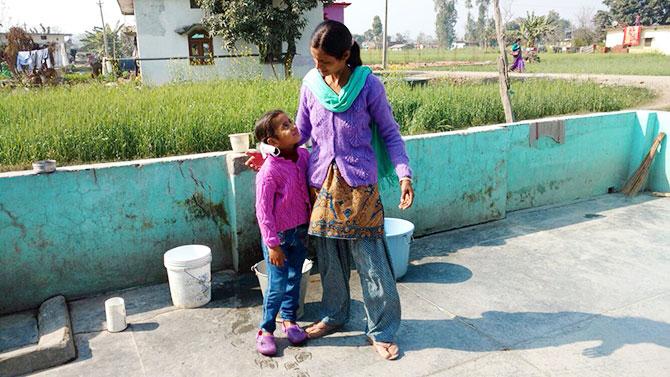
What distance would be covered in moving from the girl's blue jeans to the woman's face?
2.70ft

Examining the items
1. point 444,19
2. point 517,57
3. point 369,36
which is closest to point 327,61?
point 517,57

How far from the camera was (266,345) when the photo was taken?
2.70m

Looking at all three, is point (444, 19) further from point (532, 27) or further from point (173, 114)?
point (173, 114)

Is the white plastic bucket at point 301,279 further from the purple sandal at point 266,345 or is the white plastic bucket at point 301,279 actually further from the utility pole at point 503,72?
the utility pole at point 503,72

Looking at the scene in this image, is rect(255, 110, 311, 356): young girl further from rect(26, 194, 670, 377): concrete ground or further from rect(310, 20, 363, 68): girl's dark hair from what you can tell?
rect(310, 20, 363, 68): girl's dark hair

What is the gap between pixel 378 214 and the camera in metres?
2.56

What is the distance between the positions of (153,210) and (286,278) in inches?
49.8

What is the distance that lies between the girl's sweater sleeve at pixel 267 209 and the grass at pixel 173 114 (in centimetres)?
183

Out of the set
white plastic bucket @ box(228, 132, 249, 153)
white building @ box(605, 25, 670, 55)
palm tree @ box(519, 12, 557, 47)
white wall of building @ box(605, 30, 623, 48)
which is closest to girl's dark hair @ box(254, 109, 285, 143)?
white plastic bucket @ box(228, 132, 249, 153)

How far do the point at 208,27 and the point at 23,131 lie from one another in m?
12.2

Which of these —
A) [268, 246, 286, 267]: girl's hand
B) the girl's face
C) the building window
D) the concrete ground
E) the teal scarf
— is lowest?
the concrete ground

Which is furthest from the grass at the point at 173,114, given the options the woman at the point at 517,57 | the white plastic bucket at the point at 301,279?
the woman at the point at 517,57

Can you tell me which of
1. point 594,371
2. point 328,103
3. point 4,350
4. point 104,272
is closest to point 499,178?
point 594,371

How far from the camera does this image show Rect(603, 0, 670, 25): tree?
153 ft
